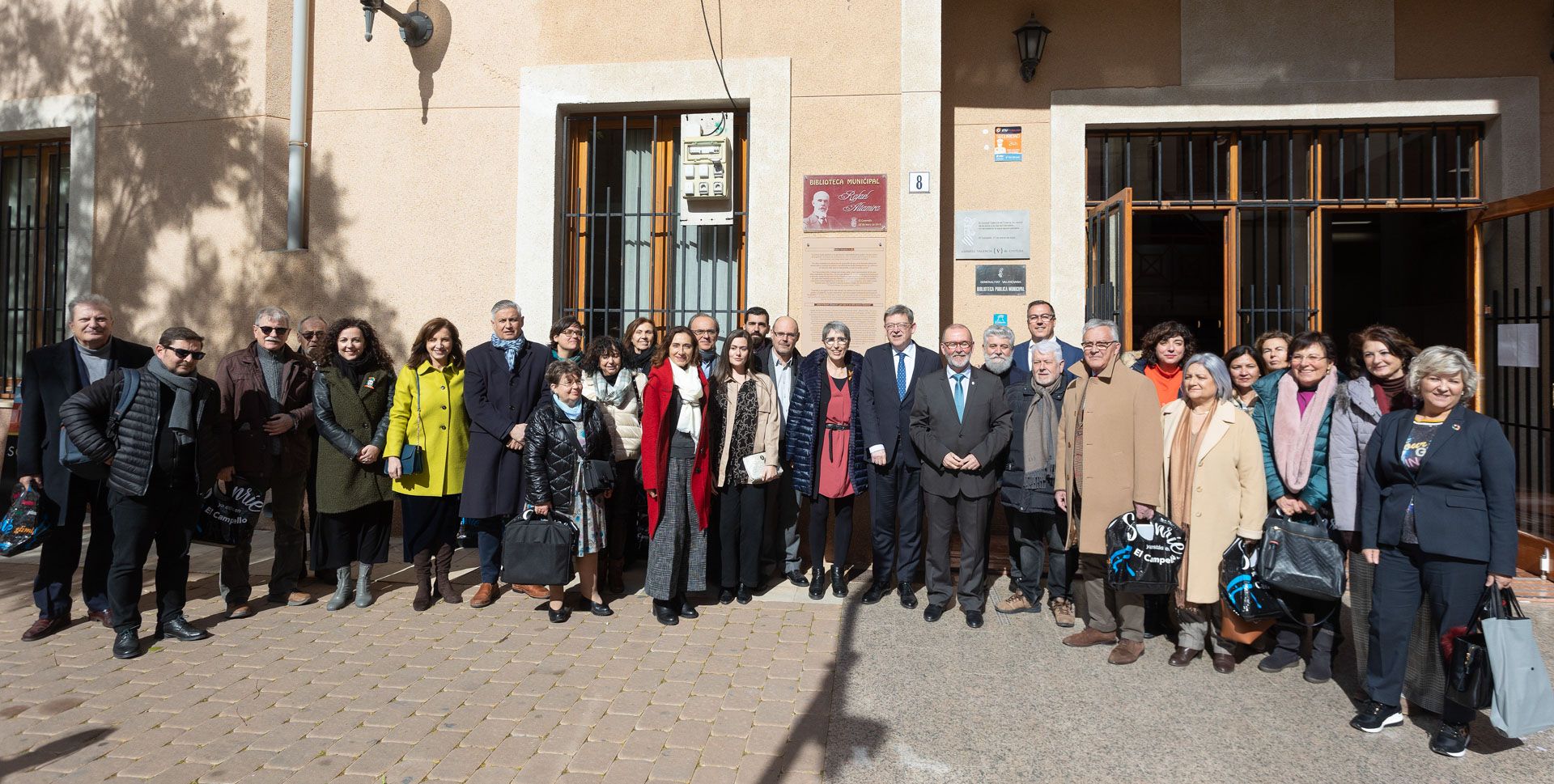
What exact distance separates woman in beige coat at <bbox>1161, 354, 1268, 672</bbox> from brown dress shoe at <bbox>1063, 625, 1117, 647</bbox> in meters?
0.37

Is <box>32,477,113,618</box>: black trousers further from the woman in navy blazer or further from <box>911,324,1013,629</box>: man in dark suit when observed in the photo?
the woman in navy blazer

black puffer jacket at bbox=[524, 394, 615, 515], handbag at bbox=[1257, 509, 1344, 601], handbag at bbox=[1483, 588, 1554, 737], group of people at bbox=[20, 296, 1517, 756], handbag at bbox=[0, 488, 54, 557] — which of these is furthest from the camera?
black puffer jacket at bbox=[524, 394, 615, 515]

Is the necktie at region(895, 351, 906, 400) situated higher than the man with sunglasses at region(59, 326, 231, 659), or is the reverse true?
the necktie at region(895, 351, 906, 400)

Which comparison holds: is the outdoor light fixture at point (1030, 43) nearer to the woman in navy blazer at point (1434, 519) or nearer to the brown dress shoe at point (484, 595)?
the woman in navy blazer at point (1434, 519)

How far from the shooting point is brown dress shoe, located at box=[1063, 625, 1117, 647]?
4.91 m

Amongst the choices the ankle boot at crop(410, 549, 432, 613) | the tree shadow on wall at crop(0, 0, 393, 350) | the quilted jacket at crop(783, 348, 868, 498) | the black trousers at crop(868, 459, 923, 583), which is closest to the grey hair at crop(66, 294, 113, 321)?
the ankle boot at crop(410, 549, 432, 613)

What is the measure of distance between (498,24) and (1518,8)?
7.94 meters

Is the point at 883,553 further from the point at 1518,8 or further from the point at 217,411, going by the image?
the point at 1518,8

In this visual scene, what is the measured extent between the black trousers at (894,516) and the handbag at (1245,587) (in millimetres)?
1792

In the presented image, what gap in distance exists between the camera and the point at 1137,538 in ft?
15.1

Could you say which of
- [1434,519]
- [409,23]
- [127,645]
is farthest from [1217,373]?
[409,23]

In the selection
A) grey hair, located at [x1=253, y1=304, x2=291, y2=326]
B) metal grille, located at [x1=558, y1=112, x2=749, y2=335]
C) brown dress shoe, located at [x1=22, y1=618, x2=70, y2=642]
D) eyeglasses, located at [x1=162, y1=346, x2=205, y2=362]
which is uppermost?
metal grille, located at [x1=558, y1=112, x2=749, y2=335]

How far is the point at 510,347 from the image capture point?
578cm

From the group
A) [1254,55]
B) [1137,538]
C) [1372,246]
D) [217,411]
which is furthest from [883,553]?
[1372,246]
